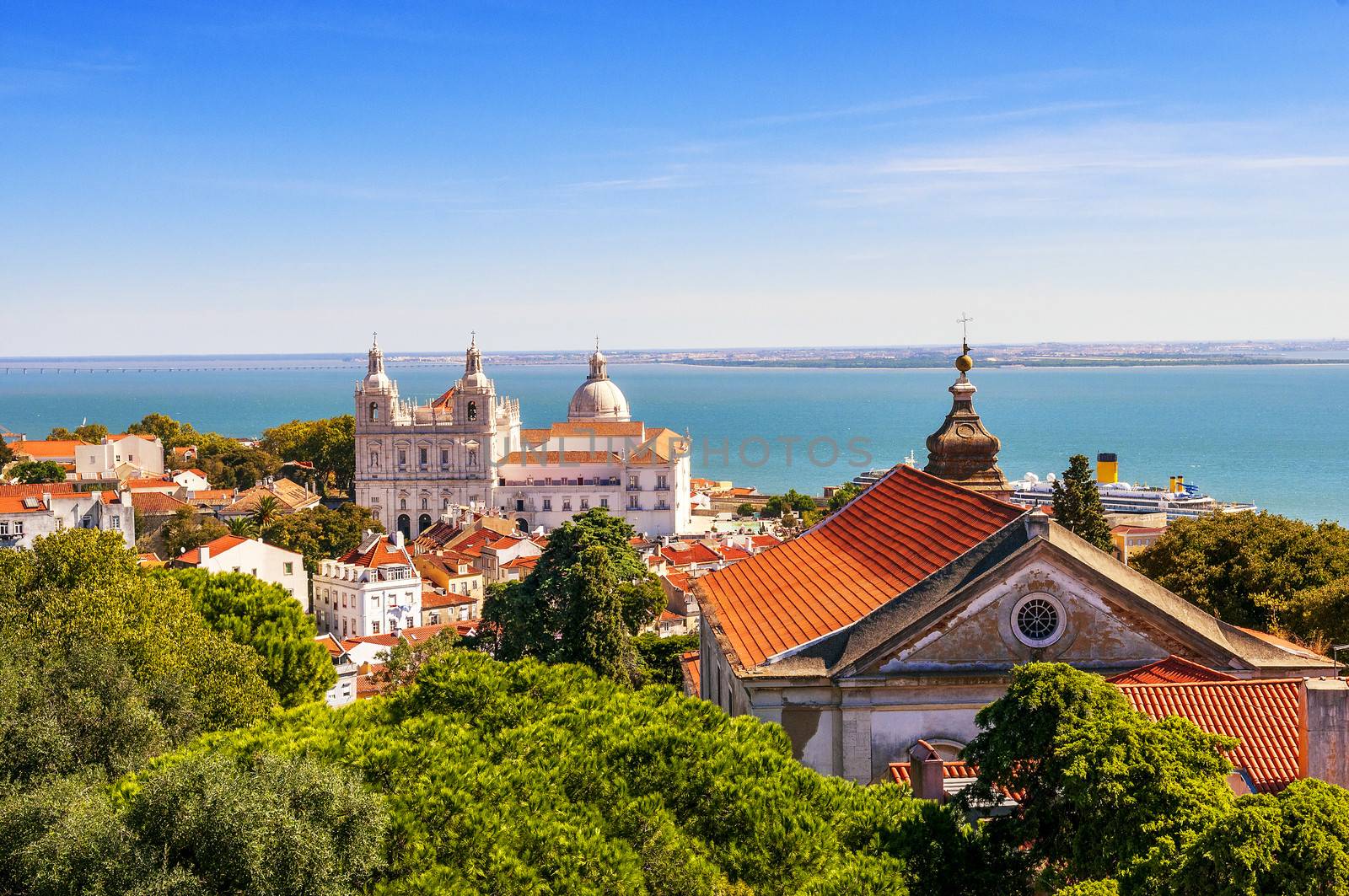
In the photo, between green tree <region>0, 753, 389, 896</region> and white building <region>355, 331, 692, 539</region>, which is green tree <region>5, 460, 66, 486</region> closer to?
white building <region>355, 331, 692, 539</region>

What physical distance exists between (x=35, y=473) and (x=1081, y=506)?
60.9 m

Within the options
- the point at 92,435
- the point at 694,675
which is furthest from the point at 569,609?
the point at 92,435

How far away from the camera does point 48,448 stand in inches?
3529

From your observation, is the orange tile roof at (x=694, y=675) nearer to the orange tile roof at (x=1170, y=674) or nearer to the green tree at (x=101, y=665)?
the green tree at (x=101, y=665)

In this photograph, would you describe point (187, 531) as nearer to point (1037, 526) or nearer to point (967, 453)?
point (967, 453)

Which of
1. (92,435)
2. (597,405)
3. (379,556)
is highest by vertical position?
(597,405)

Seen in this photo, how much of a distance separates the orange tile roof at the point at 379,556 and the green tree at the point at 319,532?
6.42 m

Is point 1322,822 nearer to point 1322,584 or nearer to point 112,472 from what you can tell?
point 1322,584

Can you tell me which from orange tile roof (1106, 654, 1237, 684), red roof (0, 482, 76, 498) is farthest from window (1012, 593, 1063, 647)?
red roof (0, 482, 76, 498)

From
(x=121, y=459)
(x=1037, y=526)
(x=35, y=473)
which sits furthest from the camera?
(x=121, y=459)

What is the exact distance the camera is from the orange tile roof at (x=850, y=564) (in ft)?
45.6

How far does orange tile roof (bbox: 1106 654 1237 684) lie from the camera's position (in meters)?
12.0

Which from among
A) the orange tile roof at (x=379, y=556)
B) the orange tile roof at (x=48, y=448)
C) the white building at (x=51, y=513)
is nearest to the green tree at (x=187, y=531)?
the white building at (x=51, y=513)

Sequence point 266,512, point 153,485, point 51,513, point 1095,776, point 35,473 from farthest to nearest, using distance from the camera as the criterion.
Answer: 1. point 153,485
2. point 35,473
3. point 266,512
4. point 51,513
5. point 1095,776
